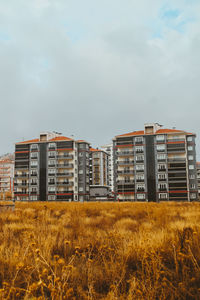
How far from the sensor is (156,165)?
7488cm

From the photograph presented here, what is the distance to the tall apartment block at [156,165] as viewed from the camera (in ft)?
237

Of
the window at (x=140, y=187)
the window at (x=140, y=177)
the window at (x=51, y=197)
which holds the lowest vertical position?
the window at (x=51, y=197)

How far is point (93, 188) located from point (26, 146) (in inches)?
1160

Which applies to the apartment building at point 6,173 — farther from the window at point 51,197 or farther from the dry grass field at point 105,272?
the dry grass field at point 105,272

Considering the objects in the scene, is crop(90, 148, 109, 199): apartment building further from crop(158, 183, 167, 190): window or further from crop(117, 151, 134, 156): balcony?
crop(158, 183, 167, 190): window

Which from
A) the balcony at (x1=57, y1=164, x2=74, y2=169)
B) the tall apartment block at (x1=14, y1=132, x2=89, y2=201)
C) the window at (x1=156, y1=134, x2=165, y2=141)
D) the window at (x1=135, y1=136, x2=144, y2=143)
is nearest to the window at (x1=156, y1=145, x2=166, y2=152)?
the window at (x1=156, y1=134, x2=165, y2=141)

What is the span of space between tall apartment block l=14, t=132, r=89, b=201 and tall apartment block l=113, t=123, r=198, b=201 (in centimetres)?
1432

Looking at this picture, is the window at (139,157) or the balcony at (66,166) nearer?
the window at (139,157)

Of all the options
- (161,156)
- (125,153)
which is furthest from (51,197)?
(161,156)

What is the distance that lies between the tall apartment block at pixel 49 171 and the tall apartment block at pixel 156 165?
47.0ft

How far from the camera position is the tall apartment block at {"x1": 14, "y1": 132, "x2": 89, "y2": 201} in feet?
264

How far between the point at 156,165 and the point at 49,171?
113 feet

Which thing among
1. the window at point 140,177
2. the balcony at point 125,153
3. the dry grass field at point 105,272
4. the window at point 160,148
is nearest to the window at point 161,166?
the window at point 160,148

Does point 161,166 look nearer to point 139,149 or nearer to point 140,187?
point 139,149
